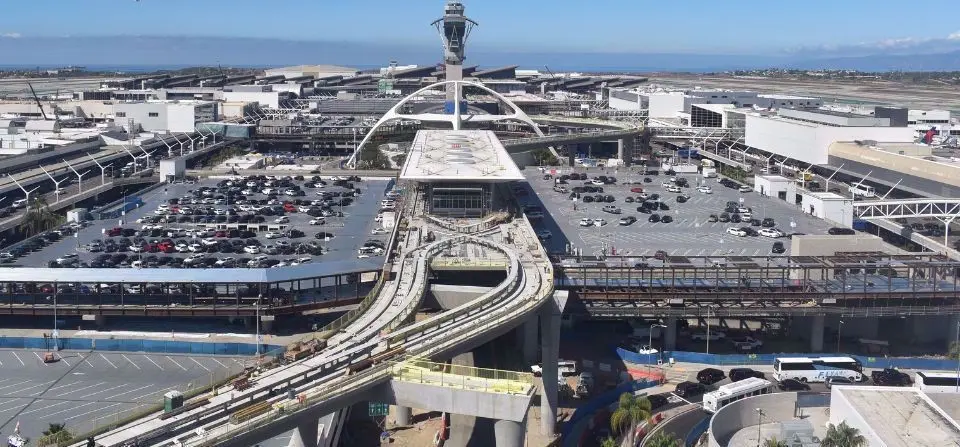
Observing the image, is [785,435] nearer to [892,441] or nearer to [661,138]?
[892,441]

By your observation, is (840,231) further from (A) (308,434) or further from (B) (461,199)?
(A) (308,434)

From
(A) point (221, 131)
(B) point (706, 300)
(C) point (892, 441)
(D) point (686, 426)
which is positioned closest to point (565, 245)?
(B) point (706, 300)

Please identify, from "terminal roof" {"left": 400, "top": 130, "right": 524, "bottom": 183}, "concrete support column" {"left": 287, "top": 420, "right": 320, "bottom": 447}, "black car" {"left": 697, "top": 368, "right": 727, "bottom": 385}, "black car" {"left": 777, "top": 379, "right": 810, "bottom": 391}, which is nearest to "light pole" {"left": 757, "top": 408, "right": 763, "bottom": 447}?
"black car" {"left": 777, "top": 379, "right": 810, "bottom": 391}

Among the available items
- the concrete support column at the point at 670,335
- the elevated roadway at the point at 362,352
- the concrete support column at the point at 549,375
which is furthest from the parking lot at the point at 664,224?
the concrete support column at the point at 549,375

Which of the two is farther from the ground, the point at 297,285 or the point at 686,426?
the point at 297,285

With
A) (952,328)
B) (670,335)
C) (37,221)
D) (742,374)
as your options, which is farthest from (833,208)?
(37,221)

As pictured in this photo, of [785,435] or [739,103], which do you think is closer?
[785,435]
